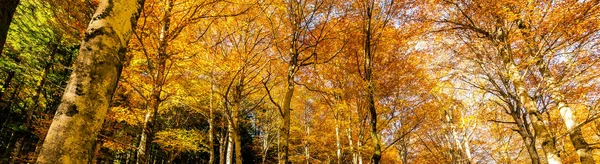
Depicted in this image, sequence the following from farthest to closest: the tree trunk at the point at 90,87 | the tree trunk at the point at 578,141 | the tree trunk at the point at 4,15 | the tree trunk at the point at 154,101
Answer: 1. the tree trunk at the point at 578,141
2. the tree trunk at the point at 154,101
3. the tree trunk at the point at 4,15
4. the tree trunk at the point at 90,87

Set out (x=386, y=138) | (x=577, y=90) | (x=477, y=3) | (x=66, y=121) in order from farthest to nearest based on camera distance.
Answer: (x=386, y=138)
(x=577, y=90)
(x=477, y=3)
(x=66, y=121)

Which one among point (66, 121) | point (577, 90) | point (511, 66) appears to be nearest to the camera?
point (66, 121)

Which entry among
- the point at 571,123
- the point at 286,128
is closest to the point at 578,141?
the point at 571,123

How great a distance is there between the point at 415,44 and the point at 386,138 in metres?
10.4

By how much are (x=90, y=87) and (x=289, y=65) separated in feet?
18.0

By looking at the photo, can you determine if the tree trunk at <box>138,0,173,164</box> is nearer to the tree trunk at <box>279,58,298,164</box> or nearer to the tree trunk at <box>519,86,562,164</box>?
the tree trunk at <box>279,58,298,164</box>

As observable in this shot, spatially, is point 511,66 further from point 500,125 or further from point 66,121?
point 500,125

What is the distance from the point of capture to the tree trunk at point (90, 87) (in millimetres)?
1752

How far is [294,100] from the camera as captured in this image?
19906 mm

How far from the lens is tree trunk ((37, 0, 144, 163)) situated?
175 cm

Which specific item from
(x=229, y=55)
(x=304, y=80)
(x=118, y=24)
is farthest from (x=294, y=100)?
(x=118, y=24)

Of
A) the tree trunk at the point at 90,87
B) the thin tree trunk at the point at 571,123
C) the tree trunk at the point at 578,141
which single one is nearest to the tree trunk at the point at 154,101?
the tree trunk at the point at 90,87

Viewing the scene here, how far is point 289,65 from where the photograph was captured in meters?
7.25

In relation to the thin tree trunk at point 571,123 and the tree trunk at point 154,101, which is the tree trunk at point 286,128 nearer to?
the tree trunk at point 154,101
